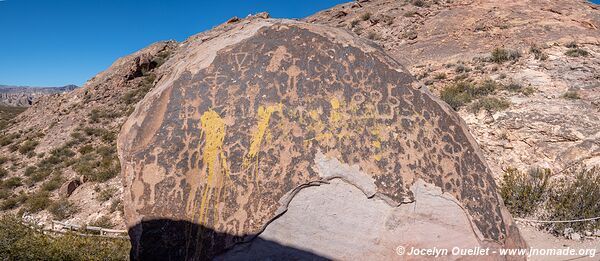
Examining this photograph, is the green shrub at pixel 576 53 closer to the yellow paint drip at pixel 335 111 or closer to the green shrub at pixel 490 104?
the green shrub at pixel 490 104

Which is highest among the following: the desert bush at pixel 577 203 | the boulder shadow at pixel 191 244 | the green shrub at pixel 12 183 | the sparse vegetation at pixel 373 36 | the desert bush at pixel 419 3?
the desert bush at pixel 419 3

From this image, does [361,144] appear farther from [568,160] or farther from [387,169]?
[568,160]

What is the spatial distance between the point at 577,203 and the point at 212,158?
650 cm

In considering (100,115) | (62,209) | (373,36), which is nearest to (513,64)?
(373,36)

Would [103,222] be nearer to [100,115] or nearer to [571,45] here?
[100,115]

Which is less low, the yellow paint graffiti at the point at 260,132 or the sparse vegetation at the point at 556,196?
the yellow paint graffiti at the point at 260,132

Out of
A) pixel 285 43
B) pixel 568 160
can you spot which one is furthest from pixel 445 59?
pixel 285 43

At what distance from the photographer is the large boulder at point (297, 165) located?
9.70 ft

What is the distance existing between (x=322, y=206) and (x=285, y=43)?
5.34 feet

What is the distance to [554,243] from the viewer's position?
5.90 metres

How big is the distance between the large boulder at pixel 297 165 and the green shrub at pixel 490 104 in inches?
269

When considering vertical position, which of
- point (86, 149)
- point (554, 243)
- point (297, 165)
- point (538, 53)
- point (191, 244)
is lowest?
point (554, 243)

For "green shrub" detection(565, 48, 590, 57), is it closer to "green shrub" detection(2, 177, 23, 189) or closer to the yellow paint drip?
the yellow paint drip

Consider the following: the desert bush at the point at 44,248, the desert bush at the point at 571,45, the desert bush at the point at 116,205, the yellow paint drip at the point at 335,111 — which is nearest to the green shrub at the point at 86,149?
the desert bush at the point at 116,205
